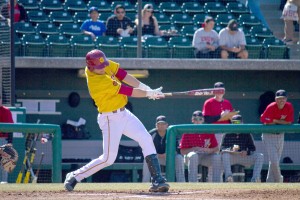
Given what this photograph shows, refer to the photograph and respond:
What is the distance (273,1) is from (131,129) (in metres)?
9.48

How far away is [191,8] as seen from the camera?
1573 cm

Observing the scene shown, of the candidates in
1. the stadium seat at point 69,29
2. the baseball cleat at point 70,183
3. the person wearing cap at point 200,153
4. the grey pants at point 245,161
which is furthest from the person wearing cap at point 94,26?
the baseball cleat at point 70,183

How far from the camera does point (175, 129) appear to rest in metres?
10.8

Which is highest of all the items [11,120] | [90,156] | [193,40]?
[193,40]

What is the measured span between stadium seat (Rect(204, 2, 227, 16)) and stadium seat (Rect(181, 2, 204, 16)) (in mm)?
112

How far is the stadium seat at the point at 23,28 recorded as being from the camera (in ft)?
45.7

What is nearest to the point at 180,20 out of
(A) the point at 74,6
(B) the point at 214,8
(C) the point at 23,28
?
(B) the point at 214,8

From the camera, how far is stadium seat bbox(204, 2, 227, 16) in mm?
15688

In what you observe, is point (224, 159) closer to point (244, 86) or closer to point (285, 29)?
point (244, 86)

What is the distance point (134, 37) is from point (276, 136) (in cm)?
366

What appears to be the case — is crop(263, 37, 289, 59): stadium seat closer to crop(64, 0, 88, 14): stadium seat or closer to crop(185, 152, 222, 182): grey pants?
crop(64, 0, 88, 14): stadium seat

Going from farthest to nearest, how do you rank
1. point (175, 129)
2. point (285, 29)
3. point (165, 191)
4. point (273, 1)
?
point (273, 1) → point (285, 29) → point (175, 129) → point (165, 191)

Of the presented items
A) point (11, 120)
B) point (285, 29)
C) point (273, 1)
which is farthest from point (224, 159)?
point (273, 1)

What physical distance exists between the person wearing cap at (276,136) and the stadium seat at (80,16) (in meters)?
4.54
